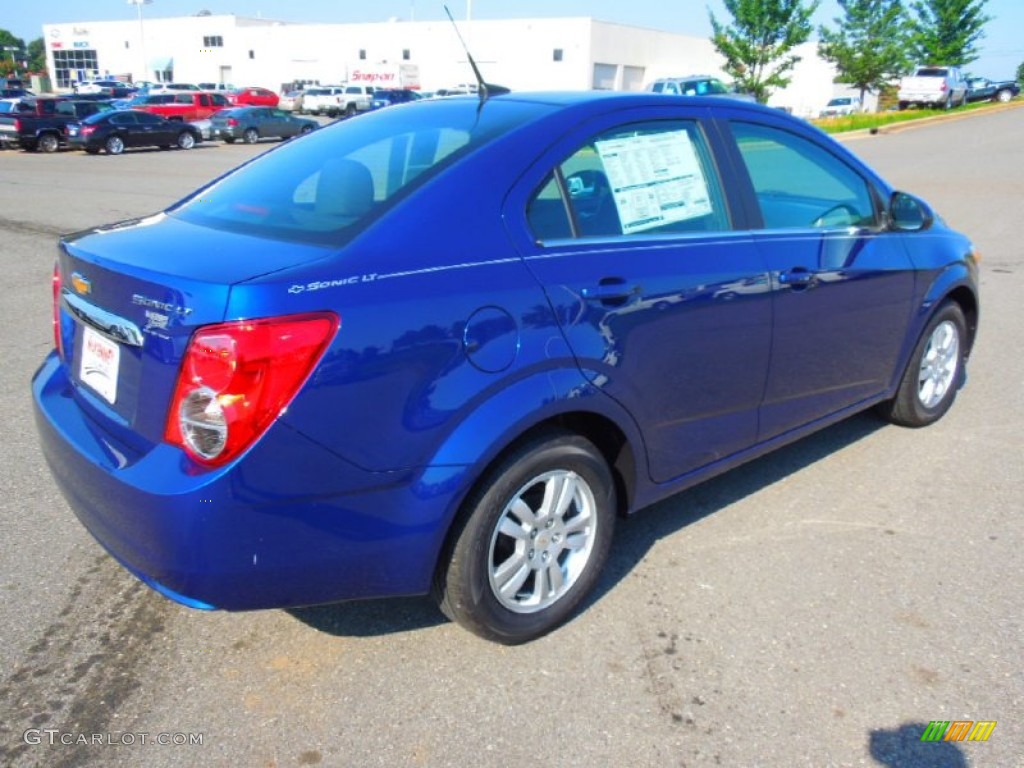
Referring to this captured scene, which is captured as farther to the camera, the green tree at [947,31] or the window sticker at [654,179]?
the green tree at [947,31]

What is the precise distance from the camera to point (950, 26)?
47.5 metres

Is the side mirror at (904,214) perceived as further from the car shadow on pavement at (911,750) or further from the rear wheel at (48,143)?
the rear wheel at (48,143)

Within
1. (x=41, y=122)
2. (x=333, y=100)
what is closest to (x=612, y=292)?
(x=41, y=122)

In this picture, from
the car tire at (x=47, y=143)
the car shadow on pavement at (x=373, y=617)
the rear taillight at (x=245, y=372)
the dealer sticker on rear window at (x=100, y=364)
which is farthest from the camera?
the car tire at (x=47, y=143)

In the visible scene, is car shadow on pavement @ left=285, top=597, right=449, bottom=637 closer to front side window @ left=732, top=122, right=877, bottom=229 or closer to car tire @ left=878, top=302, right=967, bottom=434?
front side window @ left=732, top=122, right=877, bottom=229

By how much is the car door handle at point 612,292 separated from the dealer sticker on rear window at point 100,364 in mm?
1444

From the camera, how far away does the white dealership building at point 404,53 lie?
61.9 m

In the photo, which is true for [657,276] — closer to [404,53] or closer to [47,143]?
[47,143]

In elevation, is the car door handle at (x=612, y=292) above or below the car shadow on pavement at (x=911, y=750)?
above

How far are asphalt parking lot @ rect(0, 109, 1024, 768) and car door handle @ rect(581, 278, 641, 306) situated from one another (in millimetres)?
1138

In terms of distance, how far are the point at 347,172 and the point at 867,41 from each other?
45.4m

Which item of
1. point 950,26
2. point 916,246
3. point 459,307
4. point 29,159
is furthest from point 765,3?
point 459,307

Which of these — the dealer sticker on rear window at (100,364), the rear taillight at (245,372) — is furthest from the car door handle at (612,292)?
the dealer sticker on rear window at (100,364)

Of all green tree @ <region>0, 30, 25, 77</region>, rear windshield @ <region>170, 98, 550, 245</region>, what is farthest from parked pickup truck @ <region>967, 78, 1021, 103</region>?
green tree @ <region>0, 30, 25, 77</region>
